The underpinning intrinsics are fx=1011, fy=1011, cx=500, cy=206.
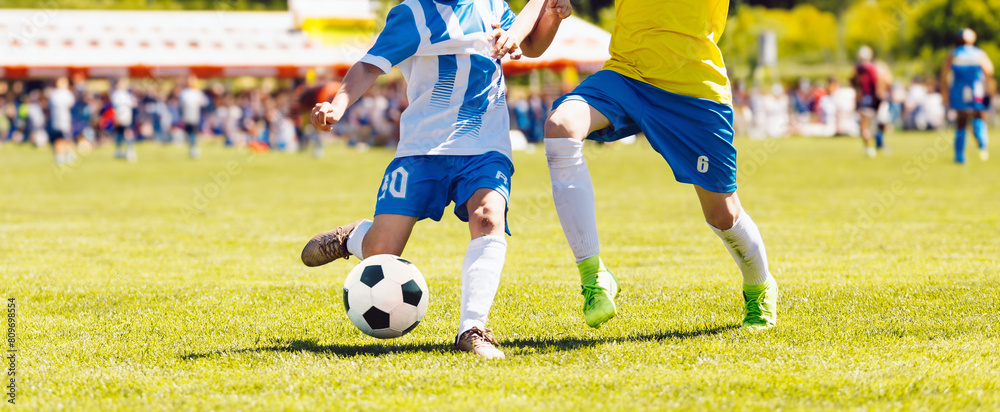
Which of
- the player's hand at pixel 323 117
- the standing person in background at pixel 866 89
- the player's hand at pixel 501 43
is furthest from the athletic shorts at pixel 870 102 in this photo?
the player's hand at pixel 323 117

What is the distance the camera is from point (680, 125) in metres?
4.37

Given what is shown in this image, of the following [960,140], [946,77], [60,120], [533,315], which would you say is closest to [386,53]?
[533,315]

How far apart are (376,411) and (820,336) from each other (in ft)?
6.92

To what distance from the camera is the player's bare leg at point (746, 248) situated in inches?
176

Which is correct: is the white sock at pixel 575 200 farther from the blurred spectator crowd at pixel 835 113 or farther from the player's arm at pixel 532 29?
the blurred spectator crowd at pixel 835 113

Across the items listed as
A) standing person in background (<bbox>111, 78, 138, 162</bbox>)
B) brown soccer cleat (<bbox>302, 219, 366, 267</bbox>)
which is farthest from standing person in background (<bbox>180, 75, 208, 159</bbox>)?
brown soccer cleat (<bbox>302, 219, 366, 267</bbox>)

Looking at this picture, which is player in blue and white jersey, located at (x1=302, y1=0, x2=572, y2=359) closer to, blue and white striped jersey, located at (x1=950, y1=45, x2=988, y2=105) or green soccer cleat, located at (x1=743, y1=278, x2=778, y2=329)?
green soccer cleat, located at (x1=743, y1=278, x2=778, y2=329)

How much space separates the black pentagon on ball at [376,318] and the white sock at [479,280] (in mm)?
304

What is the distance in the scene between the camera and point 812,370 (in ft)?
12.1

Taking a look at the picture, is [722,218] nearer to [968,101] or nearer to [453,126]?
[453,126]

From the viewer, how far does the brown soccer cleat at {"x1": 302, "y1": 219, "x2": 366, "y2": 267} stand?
4.82m

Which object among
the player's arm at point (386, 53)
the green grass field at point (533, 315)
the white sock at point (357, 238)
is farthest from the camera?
the white sock at point (357, 238)

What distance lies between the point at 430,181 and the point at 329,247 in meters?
0.86

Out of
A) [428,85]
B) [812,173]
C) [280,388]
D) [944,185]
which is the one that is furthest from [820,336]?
[812,173]
